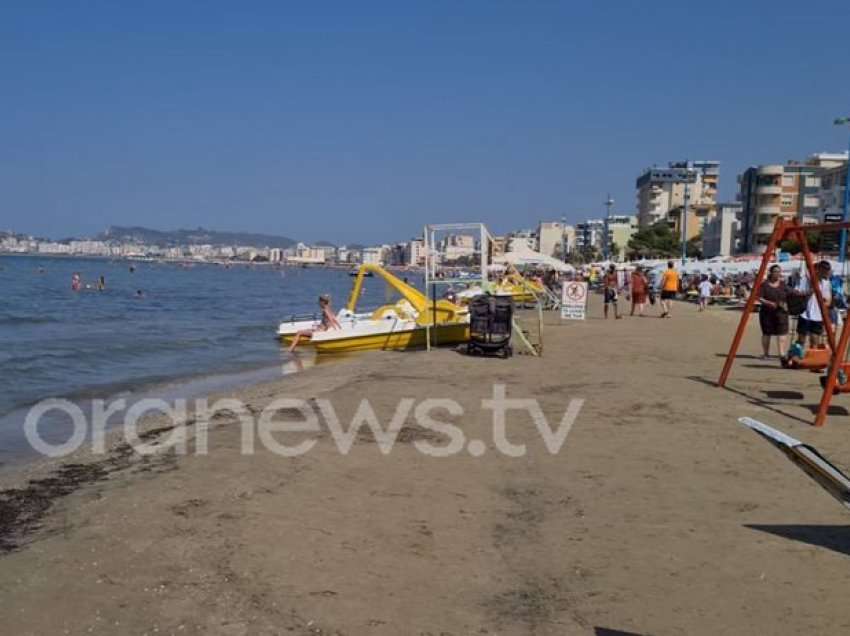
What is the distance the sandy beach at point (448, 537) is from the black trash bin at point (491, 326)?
5.93 metres

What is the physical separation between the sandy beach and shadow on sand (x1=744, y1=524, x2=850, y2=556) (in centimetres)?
2

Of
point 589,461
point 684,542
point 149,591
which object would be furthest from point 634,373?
point 149,591

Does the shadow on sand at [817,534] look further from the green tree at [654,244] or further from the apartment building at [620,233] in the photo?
the apartment building at [620,233]

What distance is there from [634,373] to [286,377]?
650cm

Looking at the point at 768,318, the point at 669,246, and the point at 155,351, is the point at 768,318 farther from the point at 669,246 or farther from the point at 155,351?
the point at 669,246

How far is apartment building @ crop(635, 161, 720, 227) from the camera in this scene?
148 metres

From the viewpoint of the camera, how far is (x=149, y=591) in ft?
14.3

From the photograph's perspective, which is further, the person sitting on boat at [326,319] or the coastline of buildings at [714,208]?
the coastline of buildings at [714,208]

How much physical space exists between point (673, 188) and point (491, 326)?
469 feet

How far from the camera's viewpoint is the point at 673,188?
149m

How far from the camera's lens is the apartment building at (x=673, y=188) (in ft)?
487

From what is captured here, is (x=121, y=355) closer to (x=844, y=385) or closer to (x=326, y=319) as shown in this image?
(x=326, y=319)

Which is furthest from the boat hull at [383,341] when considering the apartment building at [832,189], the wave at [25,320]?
the apartment building at [832,189]

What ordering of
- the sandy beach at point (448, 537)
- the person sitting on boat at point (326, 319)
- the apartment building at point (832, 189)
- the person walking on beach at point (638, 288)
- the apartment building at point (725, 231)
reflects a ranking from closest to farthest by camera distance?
the sandy beach at point (448, 537)
the person sitting on boat at point (326, 319)
the person walking on beach at point (638, 288)
the apartment building at point (832, 189)
the apartment building at point (725, 231)
